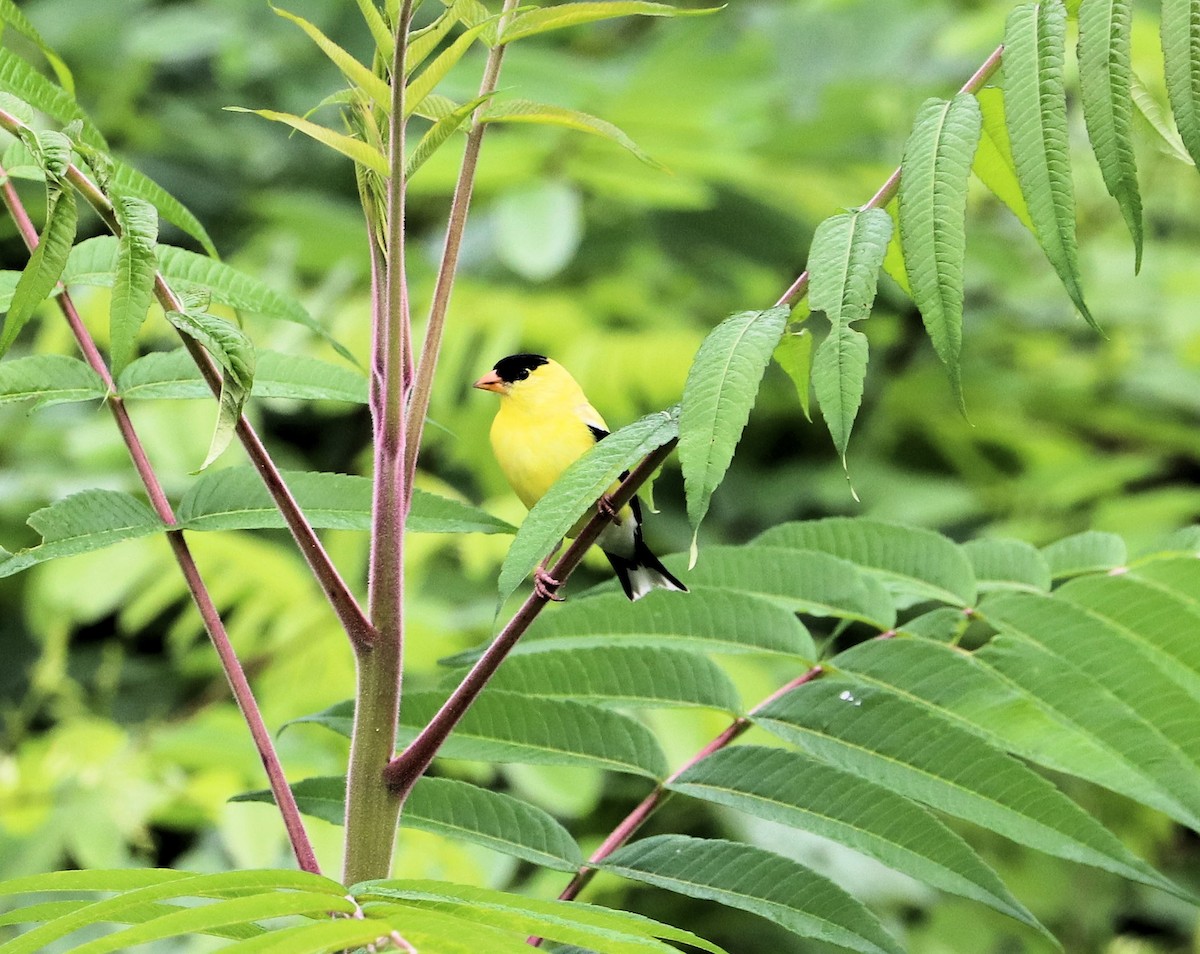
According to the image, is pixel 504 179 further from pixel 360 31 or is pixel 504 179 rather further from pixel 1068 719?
pixel 1068 719

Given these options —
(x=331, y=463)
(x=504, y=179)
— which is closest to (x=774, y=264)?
(x=504, y=179)

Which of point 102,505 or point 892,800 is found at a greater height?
point 102,505

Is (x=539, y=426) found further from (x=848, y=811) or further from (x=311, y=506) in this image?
(x=848, y=811)

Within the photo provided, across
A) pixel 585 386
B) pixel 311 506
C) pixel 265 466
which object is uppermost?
pixel 585 386

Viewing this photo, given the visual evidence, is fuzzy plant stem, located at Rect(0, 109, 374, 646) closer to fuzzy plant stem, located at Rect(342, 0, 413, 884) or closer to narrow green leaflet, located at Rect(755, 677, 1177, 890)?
fuzzy plant stem, located at Rect(342, 0, 413, 884)

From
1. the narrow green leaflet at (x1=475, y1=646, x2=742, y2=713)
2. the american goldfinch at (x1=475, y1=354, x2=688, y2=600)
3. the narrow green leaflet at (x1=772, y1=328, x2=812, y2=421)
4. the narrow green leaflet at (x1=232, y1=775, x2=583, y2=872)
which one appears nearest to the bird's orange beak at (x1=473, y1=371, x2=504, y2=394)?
the american goldfinch at (x1=475, y1=354, x2=688, y2=600)

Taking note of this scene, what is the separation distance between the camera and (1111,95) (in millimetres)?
905

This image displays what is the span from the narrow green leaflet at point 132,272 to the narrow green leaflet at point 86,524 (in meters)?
0.23

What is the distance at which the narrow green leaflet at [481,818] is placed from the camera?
1.12m

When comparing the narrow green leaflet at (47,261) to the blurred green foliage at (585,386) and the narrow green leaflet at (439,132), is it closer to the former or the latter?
the narrow green leaflet at (439,132)

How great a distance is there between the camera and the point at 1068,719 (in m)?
1.13

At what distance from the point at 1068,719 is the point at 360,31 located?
4.12m

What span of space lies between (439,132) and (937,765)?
2.17 ft

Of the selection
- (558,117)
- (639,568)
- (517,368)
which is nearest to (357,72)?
(558,117)
